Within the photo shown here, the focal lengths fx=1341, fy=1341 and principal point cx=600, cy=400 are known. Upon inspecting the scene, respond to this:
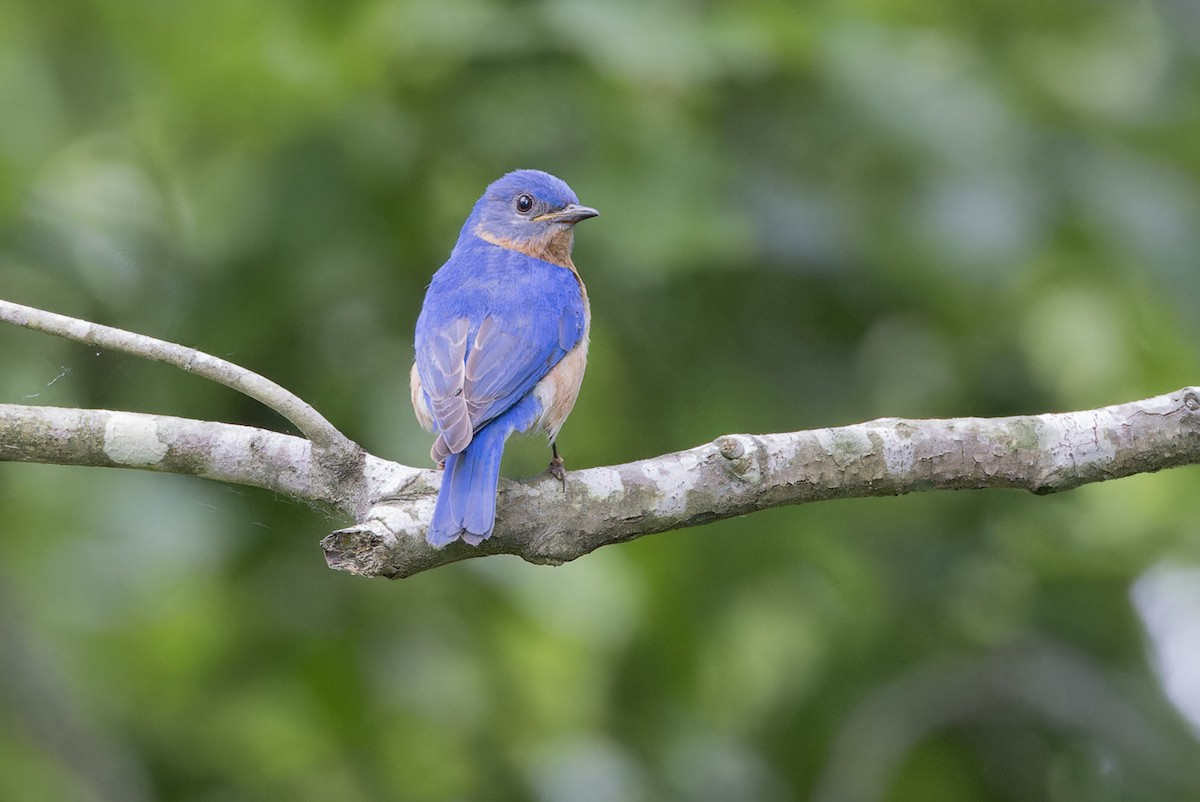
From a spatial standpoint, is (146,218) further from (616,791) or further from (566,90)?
(616,791)

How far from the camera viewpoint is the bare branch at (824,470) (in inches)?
140

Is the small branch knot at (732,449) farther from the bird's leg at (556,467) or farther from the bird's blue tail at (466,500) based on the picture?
the bird's blue tail at (466,500)

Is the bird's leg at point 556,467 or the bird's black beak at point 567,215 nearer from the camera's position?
the bird's leg at point 556,467

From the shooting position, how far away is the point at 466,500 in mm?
3438

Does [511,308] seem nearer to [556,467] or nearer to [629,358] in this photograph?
[629,358]

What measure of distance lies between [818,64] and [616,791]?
2.91 meters

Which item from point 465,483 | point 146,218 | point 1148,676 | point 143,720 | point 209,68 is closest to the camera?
point 465,483

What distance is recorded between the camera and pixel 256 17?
4.83m

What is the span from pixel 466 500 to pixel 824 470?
966 millimetres

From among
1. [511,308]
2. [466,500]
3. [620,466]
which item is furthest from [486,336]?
[466,500]

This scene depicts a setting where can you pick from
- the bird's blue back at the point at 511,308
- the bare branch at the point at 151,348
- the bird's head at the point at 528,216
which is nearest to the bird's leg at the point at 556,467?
the bird's blue back at the point at 511,308

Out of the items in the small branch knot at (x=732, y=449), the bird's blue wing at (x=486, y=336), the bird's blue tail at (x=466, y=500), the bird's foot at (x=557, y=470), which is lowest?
the bird's blue tail at (x=466, y=500)

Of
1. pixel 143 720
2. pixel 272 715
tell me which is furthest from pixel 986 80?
pixel 143 720

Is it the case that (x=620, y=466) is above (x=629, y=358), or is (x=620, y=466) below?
below
